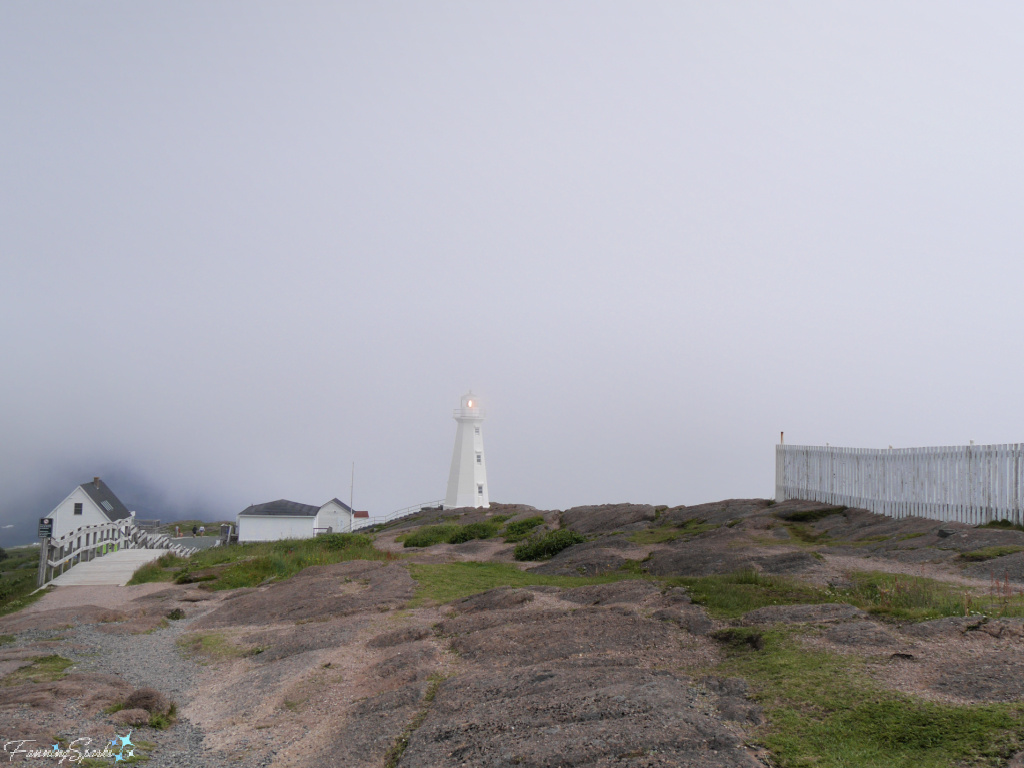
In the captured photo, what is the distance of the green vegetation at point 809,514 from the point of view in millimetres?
20469

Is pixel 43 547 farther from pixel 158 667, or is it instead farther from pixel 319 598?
pixel 158 667

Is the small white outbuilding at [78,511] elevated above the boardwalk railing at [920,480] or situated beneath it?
situated beneath

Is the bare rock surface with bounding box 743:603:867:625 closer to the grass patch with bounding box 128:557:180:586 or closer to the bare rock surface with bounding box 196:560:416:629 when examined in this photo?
the bare rock surface with bounding box 196:560:416:629

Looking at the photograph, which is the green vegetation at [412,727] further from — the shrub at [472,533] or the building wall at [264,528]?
the building wall at [264,528]

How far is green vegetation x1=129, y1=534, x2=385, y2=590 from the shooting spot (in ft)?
60.7

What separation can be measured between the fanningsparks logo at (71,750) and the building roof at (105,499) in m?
44.6

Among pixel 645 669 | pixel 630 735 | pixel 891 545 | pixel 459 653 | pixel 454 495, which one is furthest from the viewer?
pixel 454 495

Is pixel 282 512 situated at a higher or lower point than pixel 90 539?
lower

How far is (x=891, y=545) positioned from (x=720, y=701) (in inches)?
418

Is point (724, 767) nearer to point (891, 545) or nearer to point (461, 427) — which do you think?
point (891, 545)

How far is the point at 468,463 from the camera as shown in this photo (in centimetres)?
4719

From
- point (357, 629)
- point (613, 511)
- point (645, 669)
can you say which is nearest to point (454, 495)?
point (613, 511)

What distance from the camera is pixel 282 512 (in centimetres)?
4738

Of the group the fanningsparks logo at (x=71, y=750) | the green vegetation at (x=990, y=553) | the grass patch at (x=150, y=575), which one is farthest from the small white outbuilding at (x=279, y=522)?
the fanningsparks logo at (x=71, y=750)
